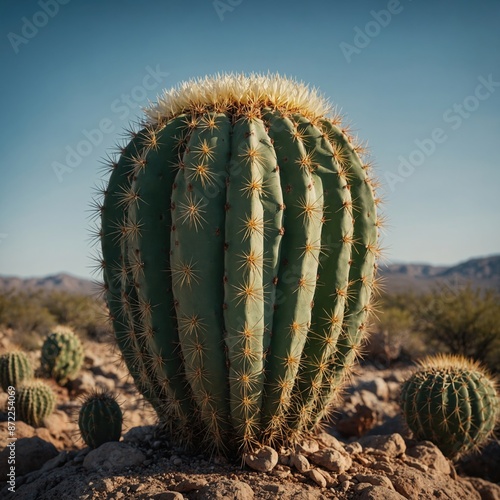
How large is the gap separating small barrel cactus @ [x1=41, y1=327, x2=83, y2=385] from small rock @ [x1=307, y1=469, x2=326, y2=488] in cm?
543

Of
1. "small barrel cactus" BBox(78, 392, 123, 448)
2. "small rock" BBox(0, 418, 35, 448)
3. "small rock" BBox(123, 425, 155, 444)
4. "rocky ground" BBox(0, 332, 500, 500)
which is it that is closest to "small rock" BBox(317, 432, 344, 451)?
"rocky ground" BBox(0, 332, 500, 500)

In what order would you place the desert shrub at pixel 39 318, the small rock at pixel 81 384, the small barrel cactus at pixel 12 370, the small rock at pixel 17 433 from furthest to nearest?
1. the desert shrub at pixel 39 318
2. the small rock at pixel 81 384
3. the small barrel cactus at pixel 12 370
4. the small rock at pixel 17 433

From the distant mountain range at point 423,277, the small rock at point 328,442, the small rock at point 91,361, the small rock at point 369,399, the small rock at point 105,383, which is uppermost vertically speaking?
the distant mountain range at point 423,277

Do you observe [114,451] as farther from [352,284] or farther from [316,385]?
[352,284]

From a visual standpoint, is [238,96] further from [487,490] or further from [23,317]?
[23,317]

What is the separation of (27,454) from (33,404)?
1526 millimetres

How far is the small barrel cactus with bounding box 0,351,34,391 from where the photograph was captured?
267 inches

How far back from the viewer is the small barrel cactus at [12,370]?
679 centimetres

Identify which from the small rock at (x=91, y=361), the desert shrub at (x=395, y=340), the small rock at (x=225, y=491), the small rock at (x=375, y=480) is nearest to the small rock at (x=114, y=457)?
the small rock at (x=225, y=491)

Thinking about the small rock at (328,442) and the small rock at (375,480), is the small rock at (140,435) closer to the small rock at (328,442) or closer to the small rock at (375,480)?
the small rock at (328,442)

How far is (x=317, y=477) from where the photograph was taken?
327cm

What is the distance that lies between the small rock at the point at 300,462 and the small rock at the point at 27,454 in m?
2.30

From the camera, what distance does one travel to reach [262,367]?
10.7ft

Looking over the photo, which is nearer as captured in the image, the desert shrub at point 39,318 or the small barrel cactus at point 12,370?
the small barrel cactus at point 12,370
